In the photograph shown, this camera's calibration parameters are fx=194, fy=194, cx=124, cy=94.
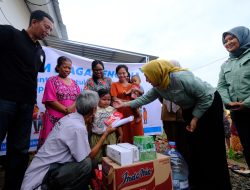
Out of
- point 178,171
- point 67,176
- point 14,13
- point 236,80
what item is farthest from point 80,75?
point 236,80

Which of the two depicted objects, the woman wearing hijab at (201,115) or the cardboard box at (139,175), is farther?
the woman wearing hijab at (201,115)

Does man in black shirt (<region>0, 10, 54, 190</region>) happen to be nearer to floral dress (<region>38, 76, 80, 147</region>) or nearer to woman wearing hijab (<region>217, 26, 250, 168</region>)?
floral dress (<region>38, 76, 80, 147</region>)

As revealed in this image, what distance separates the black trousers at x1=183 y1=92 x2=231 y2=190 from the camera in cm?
176

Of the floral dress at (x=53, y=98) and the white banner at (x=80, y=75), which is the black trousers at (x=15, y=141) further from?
the white banner at (x=80, y=75)

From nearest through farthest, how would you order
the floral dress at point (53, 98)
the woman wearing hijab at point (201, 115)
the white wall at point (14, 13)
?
1. the woman wearing hijab at point (201, 115)
2. the floral dress at point (53, 98)
3. the white wall at point (14, 13)

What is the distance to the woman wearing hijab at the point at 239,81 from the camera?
1.92 m

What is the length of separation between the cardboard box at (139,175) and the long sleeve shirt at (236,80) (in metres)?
0.99

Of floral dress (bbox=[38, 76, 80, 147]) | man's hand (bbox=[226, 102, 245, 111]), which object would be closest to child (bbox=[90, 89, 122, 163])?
floral dress (bbox=[38, 76, 80, 147])

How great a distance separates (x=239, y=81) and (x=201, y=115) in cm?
64

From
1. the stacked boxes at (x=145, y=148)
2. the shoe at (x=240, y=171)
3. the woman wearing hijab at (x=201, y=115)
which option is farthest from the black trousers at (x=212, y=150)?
the shoe at (x=240, y=171)

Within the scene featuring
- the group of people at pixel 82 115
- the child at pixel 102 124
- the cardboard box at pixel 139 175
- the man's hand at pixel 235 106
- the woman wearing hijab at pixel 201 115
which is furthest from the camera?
the child at pixel 102 124

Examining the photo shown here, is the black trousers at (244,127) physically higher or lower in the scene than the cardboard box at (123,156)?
higher

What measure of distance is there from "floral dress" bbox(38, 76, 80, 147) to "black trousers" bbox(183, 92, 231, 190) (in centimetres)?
154

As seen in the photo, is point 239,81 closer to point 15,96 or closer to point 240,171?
point 240,171
